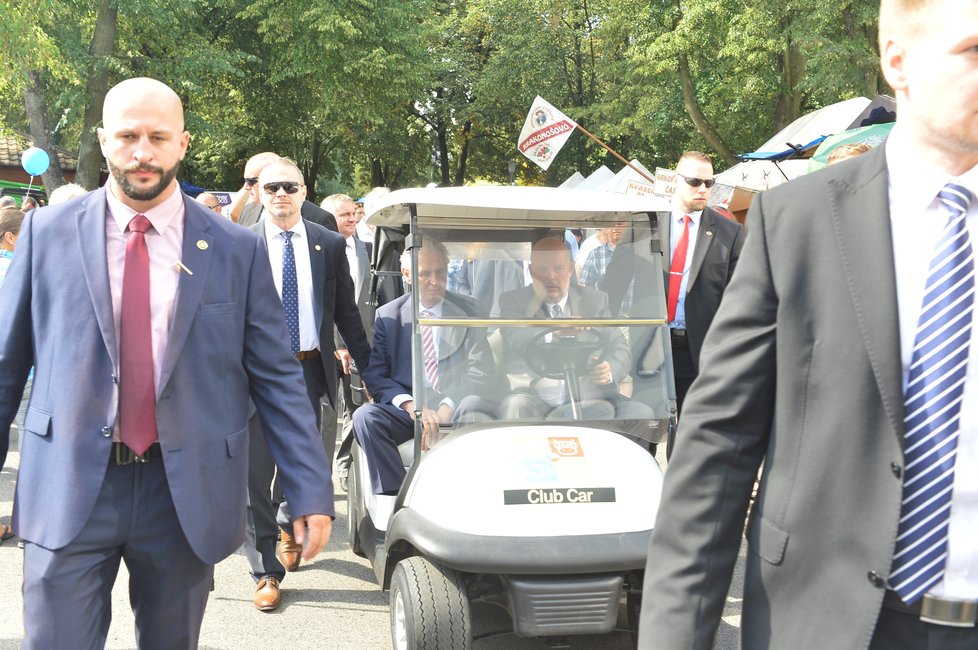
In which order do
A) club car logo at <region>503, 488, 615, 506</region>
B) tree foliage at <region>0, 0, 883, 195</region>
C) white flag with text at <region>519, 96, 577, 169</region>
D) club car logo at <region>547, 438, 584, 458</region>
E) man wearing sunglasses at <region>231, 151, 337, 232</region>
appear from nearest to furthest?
club car logo at <region>503, 488, 615, 506</region>, club car logo at <region>547, 438, 584, 458</region>, man wearing sunglasses at <region>231, 151, 337, 232</region>, white flag with text at <region>519, 96, 577, 169</region>, tree foliage at <region>0, 0, 883, 195</region>

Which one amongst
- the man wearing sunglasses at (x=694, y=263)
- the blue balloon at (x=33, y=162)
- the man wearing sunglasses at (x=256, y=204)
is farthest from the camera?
the blue balloon at (x=33, y=162)

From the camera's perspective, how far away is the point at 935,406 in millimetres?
1669

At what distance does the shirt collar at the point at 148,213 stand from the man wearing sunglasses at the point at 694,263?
3.15m

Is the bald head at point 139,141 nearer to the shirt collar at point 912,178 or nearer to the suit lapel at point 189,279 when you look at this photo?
the suit lapel at point 189,279

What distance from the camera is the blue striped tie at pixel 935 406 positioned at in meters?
1.67

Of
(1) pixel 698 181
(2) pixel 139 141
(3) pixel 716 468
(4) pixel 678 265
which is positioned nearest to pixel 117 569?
(2) pixel 139 141

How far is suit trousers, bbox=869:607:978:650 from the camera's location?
169 centimetres

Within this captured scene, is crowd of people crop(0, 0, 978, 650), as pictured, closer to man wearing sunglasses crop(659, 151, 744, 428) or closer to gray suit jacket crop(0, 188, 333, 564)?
gray suit jacket crop(0, 188, 333, 564)

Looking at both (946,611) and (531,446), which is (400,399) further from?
(946,611)

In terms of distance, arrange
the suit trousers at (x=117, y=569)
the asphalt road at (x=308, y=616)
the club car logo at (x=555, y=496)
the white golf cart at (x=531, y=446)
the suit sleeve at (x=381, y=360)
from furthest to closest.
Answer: the suit sleeve at (x=381, y=360) → the asphalt road at (x=308, y=616) → the club car logo at (x=555, y=496) → the white golf cart at (x=531, y=446) → the suit trousers at (x=117, y=569)

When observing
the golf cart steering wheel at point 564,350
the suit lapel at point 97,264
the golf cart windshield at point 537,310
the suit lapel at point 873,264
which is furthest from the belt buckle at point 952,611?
the golf cart steering wheel at point 564,350

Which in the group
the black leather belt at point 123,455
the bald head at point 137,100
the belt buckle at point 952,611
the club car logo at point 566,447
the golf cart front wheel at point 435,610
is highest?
the bald head at point 137,100

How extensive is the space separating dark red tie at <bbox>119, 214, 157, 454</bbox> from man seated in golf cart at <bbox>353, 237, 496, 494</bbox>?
1649 mm

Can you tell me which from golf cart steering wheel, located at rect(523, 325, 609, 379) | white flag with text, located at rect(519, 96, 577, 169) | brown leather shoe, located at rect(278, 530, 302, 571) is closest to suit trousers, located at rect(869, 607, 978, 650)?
golf cart steering wheel, located at rect(523, 325, 609, 379)
